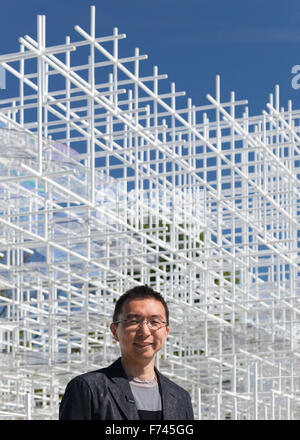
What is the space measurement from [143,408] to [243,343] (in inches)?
831

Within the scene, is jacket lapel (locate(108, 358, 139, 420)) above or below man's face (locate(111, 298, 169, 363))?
below

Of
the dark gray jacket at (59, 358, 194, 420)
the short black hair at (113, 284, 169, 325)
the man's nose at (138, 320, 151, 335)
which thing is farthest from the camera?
the short black hair at (113, 284, 169, 325)

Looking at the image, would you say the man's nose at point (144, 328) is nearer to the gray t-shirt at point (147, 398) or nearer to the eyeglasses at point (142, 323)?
the eyeglasses at point (142, 323)

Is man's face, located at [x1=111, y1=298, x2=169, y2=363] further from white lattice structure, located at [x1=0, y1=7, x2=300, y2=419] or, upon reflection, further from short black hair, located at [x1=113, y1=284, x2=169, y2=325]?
white lattice structure, located at [x1=0, y1=7, x2=300, y2=419]

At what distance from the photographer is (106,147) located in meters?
19.7

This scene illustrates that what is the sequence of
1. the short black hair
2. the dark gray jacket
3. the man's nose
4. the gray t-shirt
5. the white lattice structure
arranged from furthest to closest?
the white lattice structure → the short black hair → the man's nose → the gray t-shirt → the dark gray jacket

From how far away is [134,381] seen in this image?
196 inches

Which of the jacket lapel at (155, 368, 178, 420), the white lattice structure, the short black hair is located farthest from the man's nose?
the white lattice structure

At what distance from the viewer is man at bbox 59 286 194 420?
4.74 meters

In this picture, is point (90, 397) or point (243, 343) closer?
point (90, 397)

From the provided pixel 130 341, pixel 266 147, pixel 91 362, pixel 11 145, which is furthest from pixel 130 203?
pixel 130 341

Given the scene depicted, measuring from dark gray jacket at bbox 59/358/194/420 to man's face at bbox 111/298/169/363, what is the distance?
0.38ft
